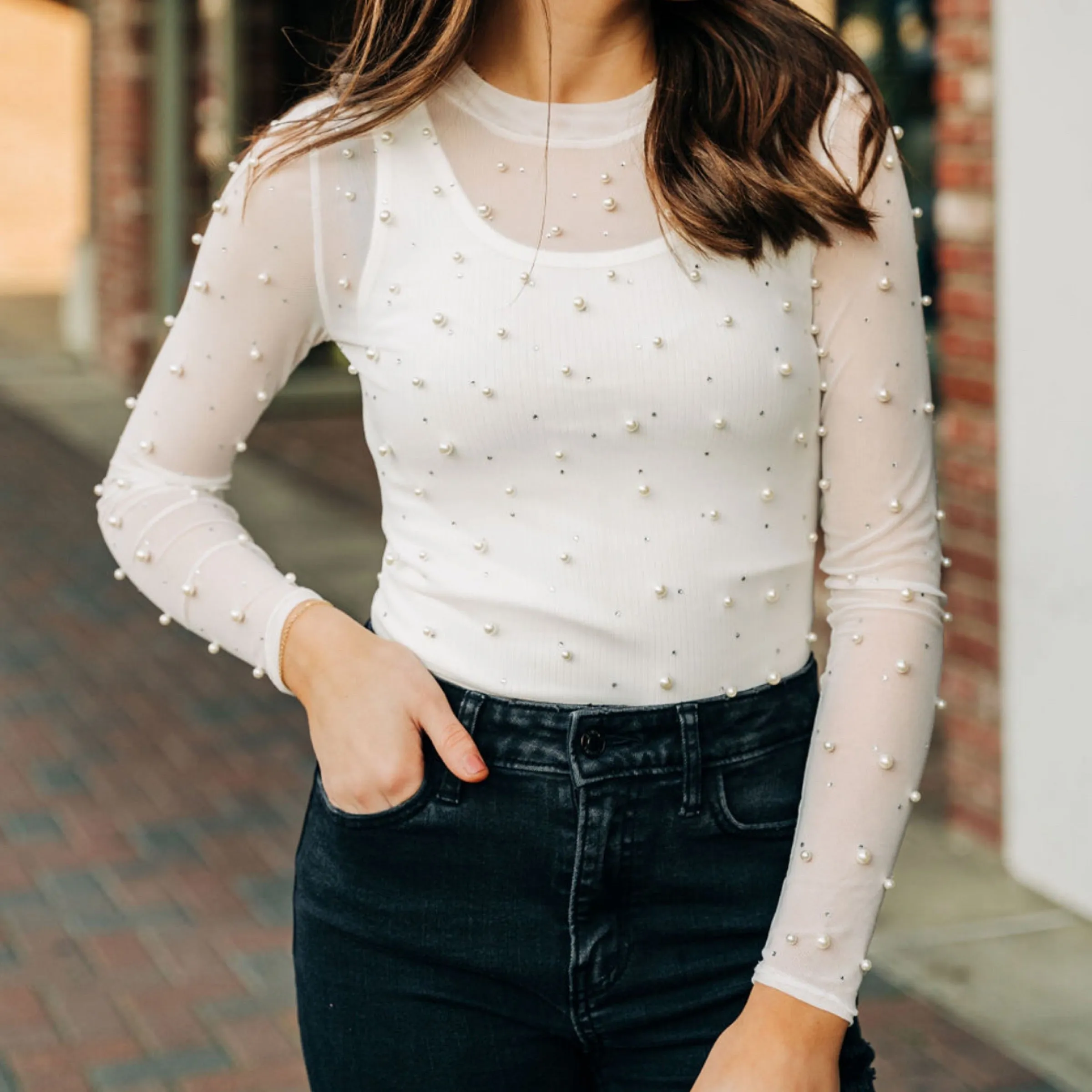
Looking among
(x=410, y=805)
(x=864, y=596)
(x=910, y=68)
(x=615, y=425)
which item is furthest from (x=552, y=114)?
(x=910, y=68)

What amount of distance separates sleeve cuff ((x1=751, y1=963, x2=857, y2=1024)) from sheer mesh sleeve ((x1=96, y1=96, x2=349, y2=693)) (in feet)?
1.68

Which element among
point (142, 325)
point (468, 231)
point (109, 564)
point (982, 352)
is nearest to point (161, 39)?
point (142, 325)

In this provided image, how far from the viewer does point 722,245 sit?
4.78ft

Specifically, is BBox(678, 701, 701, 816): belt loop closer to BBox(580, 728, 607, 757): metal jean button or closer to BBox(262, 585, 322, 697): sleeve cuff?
BBox(580, 728, 607, 757): metal jean button

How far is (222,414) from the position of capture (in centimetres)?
159

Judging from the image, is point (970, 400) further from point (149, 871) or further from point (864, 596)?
point (864, 596)

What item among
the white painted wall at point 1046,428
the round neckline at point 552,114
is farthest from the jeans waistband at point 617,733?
the white painted wall at point 1046,428

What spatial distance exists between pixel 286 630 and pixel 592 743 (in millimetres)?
310

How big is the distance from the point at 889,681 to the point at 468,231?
0.54m

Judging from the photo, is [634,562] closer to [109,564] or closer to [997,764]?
[997,764]

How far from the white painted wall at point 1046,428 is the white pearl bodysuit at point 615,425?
2480mm

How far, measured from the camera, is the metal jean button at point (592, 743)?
1.44 m

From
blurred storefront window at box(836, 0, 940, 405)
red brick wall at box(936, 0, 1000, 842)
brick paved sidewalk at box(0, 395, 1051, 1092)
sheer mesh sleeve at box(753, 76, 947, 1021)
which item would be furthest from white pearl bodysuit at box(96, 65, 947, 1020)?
blurred storefront window at box(836, 0, 940, 405)

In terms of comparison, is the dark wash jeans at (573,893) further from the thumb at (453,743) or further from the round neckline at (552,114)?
the round neckline at (552,114)
